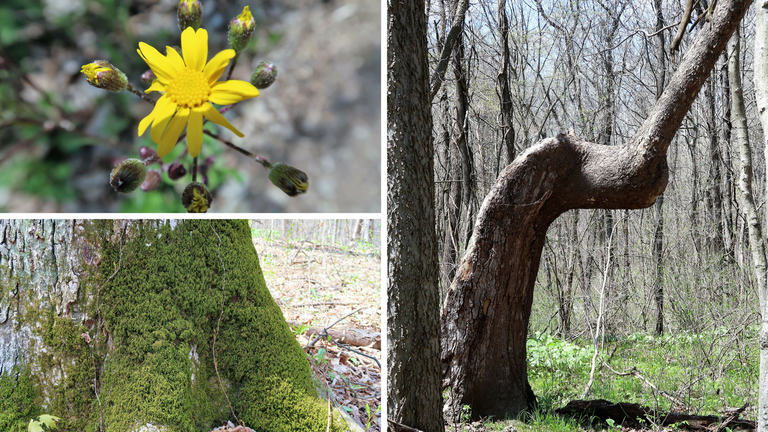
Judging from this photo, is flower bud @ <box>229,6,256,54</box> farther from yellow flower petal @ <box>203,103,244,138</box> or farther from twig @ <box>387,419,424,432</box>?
twig @ <box>387,419,424,432</box>

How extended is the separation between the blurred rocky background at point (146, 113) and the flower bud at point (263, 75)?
0.13 feet

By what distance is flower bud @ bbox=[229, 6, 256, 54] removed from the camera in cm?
104

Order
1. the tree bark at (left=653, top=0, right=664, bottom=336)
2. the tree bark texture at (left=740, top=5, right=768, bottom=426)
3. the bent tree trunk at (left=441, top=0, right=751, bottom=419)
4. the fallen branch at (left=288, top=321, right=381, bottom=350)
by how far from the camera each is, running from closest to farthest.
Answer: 1. the fallen branch at (left=288, top=321, right=381, bottom=350)
2. the tree bark texture at (left=740, top=5, right=768, bottom=426)
3. the bent tree trunk at (left=441, top=0, right=751, bottom=419)
4. the tree bark at (left=653, top=0, right=664, bottom=336)

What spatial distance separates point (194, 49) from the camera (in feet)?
3.36

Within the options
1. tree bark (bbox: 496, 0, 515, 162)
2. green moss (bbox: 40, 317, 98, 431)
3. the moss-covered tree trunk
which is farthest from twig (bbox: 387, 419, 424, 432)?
tree bark (bbox: 496, 0, 515, 162)

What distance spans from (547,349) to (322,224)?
164 inches

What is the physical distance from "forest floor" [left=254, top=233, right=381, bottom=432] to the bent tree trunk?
57.3 inches

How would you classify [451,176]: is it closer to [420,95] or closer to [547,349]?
[547,349]

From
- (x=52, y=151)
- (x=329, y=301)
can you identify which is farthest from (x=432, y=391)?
(x=52, y=151)

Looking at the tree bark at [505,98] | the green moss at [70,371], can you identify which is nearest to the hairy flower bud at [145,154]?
the green moss at [70,371]

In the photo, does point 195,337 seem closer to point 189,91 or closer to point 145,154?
point 145,154

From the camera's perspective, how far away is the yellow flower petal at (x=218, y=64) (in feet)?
3.31

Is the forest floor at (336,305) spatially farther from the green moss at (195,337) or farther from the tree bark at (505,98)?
the tree bark at (505,98)

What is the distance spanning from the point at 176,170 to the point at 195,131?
5.6 inches
